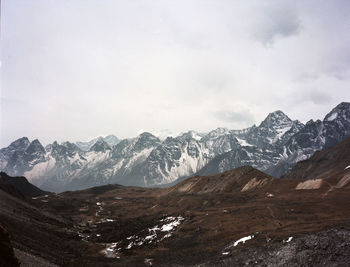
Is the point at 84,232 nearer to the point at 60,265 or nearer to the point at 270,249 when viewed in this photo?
the point at 60,265

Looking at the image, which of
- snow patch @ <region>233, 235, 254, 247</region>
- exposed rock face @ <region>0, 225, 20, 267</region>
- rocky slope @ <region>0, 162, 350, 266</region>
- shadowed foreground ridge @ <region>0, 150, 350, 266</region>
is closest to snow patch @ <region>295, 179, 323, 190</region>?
shadowed foreground ridge @ <region>0, 150, 350, 266</region>

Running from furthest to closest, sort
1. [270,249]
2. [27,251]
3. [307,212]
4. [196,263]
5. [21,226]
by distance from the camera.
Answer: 1. [307,212]
2. [21,226]
3. [196,263]
4. [27,251]
5. [270,249]

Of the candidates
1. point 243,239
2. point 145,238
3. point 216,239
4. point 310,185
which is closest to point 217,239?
point 216,239

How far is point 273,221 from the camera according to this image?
207 feet

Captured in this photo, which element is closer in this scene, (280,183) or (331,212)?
(331,212)

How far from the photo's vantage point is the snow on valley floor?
68500 millimetres

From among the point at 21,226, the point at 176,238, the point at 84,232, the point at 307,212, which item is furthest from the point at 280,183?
the point at 21,226

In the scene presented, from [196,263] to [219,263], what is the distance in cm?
594

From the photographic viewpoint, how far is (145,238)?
73500 mm

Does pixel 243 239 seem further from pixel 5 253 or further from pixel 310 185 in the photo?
pixel 310 185

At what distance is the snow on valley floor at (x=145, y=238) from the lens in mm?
68500

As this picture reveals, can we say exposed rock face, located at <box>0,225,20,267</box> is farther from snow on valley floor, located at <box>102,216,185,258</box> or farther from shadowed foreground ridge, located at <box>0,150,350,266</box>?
snow on valley floor, located at <box>102,216,185,258</box>

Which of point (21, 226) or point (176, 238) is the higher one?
point (21, 226)

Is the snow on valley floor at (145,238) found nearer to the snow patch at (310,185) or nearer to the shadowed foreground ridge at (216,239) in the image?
the shadowed foreground ridge at (216,239)
